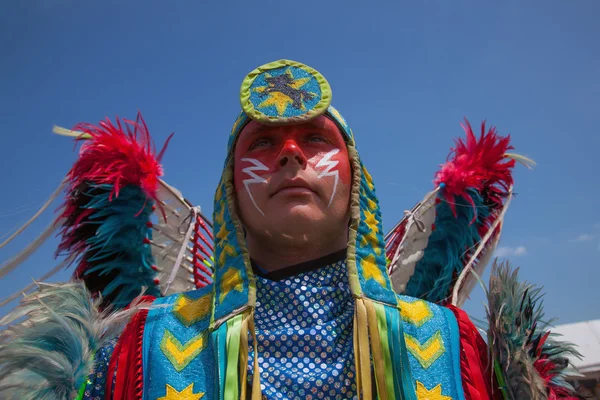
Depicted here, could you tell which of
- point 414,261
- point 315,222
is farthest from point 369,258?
point 414,261

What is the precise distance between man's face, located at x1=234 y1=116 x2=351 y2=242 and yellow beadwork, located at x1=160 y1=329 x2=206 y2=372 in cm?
46

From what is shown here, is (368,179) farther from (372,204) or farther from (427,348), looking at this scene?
(427,348)

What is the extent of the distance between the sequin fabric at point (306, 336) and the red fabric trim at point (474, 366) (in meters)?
0.39

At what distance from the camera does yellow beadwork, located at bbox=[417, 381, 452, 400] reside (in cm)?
161

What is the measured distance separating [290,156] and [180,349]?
791 millimetres

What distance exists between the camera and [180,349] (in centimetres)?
171

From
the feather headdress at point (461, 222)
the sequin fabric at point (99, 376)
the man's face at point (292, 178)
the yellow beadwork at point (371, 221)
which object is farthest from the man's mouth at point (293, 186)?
the feather headdress at point (461, 222)

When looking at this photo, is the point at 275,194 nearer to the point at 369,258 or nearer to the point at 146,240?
the point at 369,258

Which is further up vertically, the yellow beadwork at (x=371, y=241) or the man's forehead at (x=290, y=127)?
the man's forehead at (x=290, y=127)

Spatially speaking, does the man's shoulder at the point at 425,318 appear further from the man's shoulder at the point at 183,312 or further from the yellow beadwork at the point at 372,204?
the man's shoulder at the point at 183,312

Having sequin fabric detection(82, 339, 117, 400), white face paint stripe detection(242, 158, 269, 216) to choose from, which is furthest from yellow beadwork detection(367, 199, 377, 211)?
sequin fabric detection(82, 339, 117, 400)

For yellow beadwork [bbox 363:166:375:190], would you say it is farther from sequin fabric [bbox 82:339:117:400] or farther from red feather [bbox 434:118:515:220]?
sequin fabric [bbox 82:339:117:400]

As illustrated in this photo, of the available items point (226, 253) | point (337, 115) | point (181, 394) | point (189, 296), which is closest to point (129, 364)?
point (181, 394)

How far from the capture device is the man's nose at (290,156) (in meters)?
1.88
